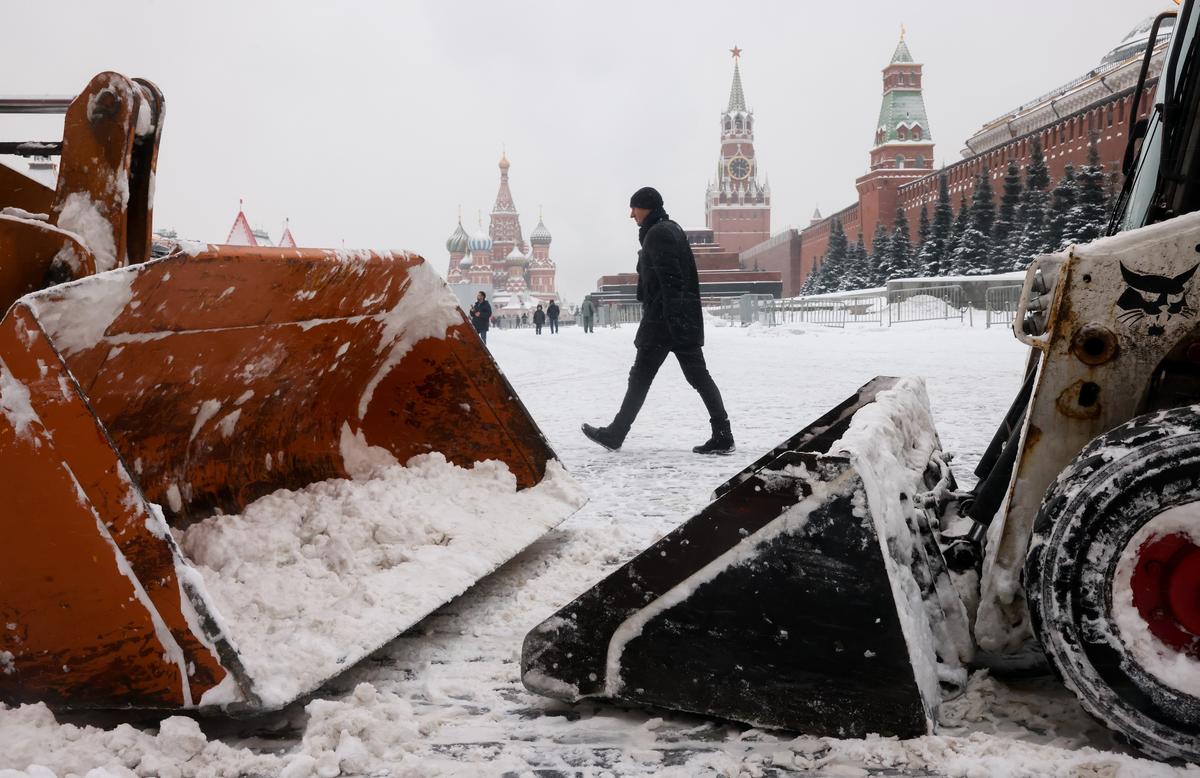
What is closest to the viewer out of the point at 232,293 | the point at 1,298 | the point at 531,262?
the point at 1,298

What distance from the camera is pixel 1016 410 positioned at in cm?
301

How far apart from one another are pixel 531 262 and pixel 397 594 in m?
115

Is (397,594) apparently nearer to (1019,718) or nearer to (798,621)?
(798,621)

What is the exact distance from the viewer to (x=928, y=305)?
89.0ft

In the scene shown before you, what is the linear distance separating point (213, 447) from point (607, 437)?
3.47 meters

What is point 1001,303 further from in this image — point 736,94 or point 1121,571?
point 736,94

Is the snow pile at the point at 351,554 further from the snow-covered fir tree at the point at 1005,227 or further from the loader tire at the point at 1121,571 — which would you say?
the snow-covered fir tree at the point at 1005,227

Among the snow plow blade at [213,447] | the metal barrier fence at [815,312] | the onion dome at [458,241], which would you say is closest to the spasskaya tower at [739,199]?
the onion dome at [458,241]

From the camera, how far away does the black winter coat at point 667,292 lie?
19.9ft

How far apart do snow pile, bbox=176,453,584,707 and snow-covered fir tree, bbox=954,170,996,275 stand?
1583 inches

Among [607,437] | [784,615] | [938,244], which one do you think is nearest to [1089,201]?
[938,244]

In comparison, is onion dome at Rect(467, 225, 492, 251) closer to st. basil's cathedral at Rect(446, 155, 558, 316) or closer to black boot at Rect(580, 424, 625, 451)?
st. basil's cathedral at Rect(446, 155, 558, 316)

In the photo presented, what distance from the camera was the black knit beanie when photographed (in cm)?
624

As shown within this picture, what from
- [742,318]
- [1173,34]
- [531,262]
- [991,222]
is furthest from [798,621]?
[531,262]
